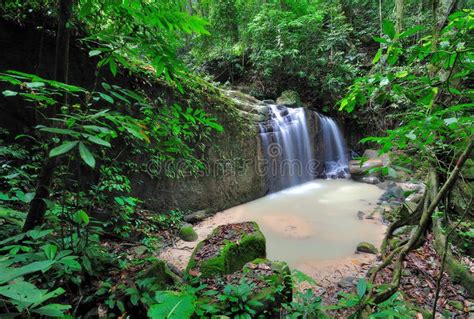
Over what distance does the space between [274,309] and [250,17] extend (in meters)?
10.6

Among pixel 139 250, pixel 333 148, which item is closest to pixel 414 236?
pixel 139 250

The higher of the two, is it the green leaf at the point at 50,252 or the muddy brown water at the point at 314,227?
Answer: the green leaf at the point at 50,252

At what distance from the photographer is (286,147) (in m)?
7.45

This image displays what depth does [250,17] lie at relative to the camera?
9.82 m

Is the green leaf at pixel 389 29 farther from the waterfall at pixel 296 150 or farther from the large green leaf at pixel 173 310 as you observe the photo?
the waterfall at pixel 296 150

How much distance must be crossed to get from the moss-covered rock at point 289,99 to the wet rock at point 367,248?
6.20m

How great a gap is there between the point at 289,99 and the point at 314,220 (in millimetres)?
5489

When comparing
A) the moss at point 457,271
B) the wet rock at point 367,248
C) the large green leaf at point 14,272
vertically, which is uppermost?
the large green leaf at point 14,272

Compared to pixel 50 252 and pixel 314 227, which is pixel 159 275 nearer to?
pixel 50 252

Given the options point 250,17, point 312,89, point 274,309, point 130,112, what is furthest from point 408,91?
point 250,17

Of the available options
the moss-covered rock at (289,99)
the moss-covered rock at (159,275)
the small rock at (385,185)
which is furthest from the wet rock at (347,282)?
the moss-covered rock at (289,99)

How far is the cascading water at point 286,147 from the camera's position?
6891 mm

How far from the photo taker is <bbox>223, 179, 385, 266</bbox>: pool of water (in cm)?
371

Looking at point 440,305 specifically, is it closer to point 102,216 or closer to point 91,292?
point 91,292
